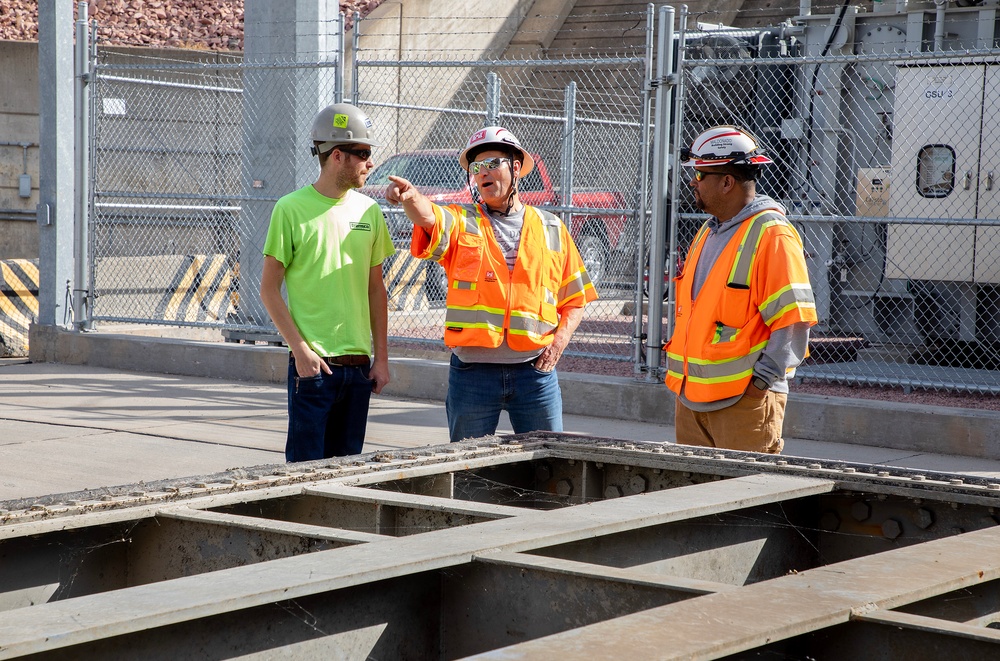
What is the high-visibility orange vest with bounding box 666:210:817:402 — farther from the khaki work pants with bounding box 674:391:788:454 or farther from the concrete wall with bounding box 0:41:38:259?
the concrete wall with bounding box 0:41:38:259

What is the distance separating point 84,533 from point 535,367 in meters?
2.57

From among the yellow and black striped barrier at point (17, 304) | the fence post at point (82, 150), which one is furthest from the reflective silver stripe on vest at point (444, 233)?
the yellow and black striped barrier at point (17, 304)

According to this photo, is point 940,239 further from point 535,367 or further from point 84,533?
point 84,533

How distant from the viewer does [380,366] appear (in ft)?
16.9

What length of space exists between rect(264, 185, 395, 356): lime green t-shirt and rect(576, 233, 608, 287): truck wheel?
37.3ft

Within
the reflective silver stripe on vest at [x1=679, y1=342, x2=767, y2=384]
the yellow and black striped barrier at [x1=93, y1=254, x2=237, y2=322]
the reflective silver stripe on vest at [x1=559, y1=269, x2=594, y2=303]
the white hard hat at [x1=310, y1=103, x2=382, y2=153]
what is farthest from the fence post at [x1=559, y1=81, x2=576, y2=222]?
the reflective silver stripe on vest at [x1=679, y1=342, x2=767, y2=384]

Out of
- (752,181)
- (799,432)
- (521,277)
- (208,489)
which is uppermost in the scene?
(752,181)

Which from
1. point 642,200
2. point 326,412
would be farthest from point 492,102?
point 326,412

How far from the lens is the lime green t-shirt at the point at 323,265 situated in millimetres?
4906

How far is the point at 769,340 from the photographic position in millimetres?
4445

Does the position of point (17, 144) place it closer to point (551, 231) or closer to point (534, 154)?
point (534, 154)

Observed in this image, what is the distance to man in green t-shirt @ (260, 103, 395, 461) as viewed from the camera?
→ 485 centimetres

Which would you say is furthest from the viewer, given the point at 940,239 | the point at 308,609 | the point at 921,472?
the point at 940,239

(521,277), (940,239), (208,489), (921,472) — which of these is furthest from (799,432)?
(208,489)
